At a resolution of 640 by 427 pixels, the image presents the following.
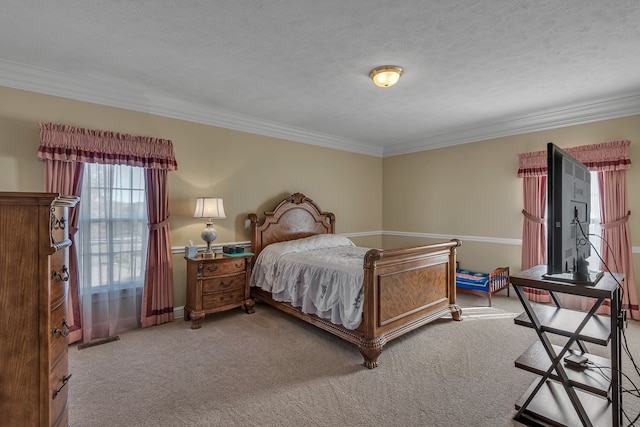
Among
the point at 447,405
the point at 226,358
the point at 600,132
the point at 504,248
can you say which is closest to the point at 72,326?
the point at 226,358

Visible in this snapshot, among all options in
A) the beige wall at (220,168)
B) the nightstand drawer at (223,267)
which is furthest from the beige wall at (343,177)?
the nightstand drawer at (223,267)

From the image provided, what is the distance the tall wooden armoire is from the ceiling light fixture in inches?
99.5

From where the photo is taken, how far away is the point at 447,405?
2.04 metres

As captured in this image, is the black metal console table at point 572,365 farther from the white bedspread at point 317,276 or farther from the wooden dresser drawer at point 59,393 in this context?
the wooden dresser drawer at point 59,393

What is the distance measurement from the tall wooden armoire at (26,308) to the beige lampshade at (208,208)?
7.16 feet

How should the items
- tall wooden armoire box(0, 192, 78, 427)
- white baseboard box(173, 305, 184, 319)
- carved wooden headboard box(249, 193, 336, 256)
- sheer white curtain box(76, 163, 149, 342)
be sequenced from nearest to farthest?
1. tall wooden armoire box(0, 192, 78, 427)
2. sheer white curtain box(76, 163, 149, 342)
3. white baseboard box(173, 305, 184, 319)
4. carved wooden headboard box(249, 193, 336, 256)

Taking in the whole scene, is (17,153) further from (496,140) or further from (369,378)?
(496,140)

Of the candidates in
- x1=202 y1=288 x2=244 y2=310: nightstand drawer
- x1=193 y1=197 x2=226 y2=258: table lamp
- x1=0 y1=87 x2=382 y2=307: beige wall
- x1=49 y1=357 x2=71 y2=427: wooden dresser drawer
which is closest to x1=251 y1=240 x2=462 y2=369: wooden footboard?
x1=202 y1=288 x2=244 y2=310: nightstand drawer

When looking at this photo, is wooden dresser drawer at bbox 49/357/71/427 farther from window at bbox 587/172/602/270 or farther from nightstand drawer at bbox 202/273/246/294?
window at bbox 587/172/602/270

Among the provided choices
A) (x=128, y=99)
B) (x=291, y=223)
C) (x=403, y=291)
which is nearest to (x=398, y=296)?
(x=403, y=291)

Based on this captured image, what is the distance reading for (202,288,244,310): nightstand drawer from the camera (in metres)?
3.46

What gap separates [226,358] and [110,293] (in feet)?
5.01

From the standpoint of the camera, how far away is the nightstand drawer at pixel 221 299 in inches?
136

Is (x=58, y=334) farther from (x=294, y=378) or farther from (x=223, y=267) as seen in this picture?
(x=223, y=267)
